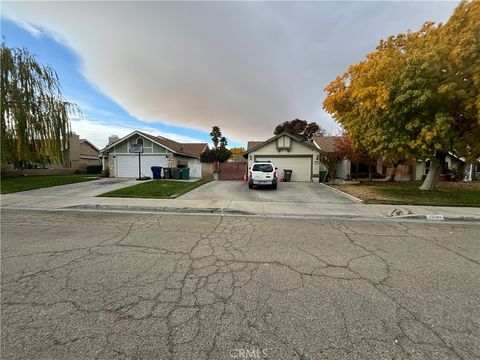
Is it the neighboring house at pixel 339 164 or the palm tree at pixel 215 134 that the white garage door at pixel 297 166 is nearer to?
the neighboring house at pixel 339 164

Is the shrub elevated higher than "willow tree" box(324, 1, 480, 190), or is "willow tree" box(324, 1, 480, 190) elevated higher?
"willow tree" box(324, 1, 480, 190)

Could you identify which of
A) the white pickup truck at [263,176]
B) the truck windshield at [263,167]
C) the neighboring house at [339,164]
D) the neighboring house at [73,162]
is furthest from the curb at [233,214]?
the neighboring house at [339,164]

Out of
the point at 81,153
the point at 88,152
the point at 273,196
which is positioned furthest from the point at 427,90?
the point at 88,152

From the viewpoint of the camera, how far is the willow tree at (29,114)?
12320 millimetres

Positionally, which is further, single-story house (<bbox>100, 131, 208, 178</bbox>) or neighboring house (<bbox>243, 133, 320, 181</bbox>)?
single-story house (<bbox>100, 131, 208, 178</bbox>)

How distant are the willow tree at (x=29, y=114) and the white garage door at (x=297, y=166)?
16040 mm

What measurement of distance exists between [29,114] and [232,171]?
47.1 ft

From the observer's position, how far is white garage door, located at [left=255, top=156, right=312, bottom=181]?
62.0 ft

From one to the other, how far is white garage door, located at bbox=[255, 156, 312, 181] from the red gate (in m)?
3.19

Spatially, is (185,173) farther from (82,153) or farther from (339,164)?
(82,153)

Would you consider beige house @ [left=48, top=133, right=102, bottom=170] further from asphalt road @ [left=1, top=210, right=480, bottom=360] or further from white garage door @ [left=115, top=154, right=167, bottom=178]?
asphalt road @ [left=1, top=210, right=480, bottom=360]

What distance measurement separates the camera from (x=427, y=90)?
8242 mm

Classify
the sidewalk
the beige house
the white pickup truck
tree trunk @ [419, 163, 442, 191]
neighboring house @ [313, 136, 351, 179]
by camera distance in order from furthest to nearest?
the beige house, neighboring house @ [313, 136, 351, 179], the white pickup truck, tree trunk @ [419, 163, 442, 191], the sidewalk

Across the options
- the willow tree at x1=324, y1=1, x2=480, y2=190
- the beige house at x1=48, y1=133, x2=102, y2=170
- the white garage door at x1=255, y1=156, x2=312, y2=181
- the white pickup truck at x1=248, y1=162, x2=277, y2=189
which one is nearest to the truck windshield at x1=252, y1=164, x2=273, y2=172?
the white pickup truck at x1=248, y1=162, x2=277, y2=189
